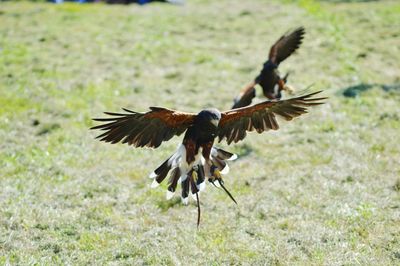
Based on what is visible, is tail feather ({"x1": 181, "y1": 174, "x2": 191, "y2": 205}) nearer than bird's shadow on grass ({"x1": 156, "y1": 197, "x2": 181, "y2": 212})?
Yes

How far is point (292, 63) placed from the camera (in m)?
14.6

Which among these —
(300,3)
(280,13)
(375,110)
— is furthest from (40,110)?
(300,3)

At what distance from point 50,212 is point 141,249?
150 cm

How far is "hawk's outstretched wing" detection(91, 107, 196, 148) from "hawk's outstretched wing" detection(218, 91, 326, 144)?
0.50 m

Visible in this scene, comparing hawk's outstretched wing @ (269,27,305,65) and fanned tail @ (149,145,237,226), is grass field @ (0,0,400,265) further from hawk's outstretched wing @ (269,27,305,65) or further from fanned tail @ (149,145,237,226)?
hawk's outstretched wing @ (269,27,305,65)

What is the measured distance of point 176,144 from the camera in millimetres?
9500

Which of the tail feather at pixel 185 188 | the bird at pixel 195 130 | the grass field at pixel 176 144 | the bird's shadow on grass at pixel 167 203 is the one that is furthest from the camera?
the bird's shadow on grass at pixel 167 203

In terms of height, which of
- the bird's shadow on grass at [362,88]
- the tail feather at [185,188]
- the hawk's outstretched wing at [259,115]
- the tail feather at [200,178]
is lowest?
the bird's shadow on grass at [362,88]

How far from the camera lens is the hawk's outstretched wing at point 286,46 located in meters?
9.93

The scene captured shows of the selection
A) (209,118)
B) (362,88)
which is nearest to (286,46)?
(362,88)

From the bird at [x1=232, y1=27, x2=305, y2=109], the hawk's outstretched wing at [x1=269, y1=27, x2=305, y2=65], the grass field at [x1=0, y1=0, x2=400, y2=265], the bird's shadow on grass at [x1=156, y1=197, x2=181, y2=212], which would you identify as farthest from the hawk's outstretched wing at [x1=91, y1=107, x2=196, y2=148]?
the hawk's outstretched wing at [x1=269, y1=27, x2=305, y2=65]

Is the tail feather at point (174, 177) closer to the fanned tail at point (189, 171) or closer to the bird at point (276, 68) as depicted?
the fanned tail at point (189, 171)

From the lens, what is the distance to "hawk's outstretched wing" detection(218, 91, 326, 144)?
573 centimetres

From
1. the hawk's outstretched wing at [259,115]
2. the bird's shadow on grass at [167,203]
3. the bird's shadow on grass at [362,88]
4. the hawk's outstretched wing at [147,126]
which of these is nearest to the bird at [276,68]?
the bird's shadow on grass at [362,88]
